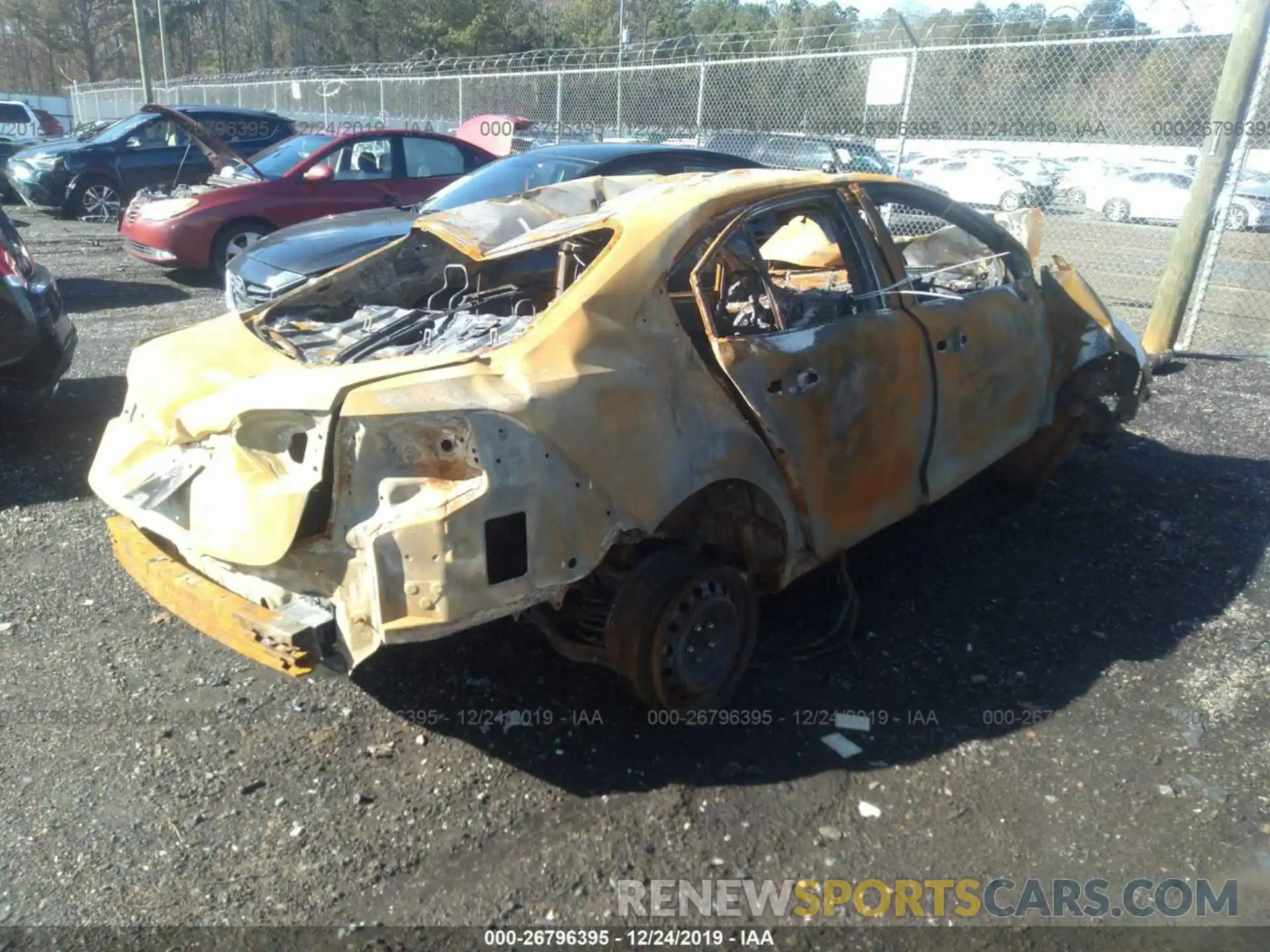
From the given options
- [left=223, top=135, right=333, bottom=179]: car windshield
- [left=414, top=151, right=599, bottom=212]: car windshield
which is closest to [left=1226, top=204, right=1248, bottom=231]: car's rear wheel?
[left=414, top=151, right=599, bottom=212]: car windshield

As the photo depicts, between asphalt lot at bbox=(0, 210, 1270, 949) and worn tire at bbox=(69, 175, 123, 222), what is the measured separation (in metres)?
12.4

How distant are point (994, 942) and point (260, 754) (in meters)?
2.21

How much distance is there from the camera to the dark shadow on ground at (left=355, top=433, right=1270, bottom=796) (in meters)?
3.14

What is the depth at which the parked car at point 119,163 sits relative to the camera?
14.5 m

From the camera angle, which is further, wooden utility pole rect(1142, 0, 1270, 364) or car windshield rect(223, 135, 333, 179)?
car windshield rect(223, 135, 333, 179)

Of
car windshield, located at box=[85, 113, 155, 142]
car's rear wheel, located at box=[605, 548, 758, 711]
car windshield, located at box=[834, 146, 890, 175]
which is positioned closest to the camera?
car's rear wheel, located at box=[605, 548, 758, 711]

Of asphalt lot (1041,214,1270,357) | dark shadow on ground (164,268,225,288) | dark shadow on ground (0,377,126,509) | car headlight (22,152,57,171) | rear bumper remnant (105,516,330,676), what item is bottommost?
dark shadow on ground (164,268,225,288)

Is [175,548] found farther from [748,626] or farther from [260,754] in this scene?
[748,626]

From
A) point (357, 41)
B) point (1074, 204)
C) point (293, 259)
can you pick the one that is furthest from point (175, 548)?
point (357, 41)

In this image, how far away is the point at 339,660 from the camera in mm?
2652

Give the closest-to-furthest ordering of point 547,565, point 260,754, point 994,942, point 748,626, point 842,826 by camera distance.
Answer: point 994,942, point 547,565, point 842,826, point 260,754, point 748,626

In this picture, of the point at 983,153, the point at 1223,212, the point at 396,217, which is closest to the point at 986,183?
the point at 983,153

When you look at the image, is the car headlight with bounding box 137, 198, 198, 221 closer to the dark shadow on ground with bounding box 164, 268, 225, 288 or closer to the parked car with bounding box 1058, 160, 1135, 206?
the dark shadow on ground with bounding box 164, 268, 225, 288

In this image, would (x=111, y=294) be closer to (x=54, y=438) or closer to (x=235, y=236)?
(x=235, y=236)
